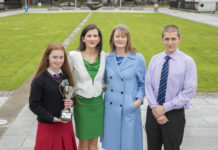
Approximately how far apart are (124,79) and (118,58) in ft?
1.00

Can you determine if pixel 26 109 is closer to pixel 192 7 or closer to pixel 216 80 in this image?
pixel 216 80

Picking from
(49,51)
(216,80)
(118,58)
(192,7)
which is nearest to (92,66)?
(118,58)

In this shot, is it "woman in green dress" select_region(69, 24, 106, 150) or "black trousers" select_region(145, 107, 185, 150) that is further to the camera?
"woman in green dress" select_region(69, 24, 106, 150)

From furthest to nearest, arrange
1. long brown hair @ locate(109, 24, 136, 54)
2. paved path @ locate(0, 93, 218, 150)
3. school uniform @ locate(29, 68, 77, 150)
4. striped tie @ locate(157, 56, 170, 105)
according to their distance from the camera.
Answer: paved path @ locate(0, 93, 218, 150) < long brown hair @ locate(109, 24, 136, 54) < striped tie @ locate(157, 56, 170, 105) < school uniform @ locate(29, 68, 77, 150)

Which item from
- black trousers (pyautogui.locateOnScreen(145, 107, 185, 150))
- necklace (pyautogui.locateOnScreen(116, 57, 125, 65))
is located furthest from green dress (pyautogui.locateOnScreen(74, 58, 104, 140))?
black trousers (pyautogui.locateOnScreen(145, 107, 185, 150))

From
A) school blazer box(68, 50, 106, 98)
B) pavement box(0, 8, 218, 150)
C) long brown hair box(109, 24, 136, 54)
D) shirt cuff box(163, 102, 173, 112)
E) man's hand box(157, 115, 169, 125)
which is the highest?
long brown hair box(109, 24, 136, 54)

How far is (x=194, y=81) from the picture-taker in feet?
9.55

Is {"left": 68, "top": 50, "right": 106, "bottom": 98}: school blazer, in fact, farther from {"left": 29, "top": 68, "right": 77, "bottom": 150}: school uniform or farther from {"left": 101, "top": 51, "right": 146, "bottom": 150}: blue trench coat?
{"left": 29, "top": 68, "right": 77, "bottom": 150}: school uniform

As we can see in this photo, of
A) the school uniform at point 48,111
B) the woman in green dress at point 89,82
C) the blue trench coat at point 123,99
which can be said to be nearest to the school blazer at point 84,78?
the woman in green dress at point 89,82

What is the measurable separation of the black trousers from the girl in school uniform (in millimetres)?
1115

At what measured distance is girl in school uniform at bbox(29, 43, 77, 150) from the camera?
290 centimetres

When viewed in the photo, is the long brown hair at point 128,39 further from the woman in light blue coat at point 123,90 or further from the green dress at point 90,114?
the green dress at point 90,114

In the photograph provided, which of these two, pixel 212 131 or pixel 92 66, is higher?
pixel 92 66

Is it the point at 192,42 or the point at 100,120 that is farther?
the point at 192,42
